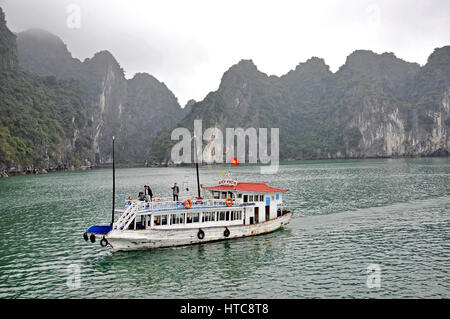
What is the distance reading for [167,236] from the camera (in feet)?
86.3

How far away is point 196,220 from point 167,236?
9.96 feet

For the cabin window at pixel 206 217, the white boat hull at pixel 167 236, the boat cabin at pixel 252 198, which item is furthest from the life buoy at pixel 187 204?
the boat cabin at pixel 252 198

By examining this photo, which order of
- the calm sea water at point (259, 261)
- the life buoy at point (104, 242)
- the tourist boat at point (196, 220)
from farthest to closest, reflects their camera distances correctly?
the tourist boat at point (196, 220), the life buoy at point (104, 242), the calm sea water at point (259, 261)

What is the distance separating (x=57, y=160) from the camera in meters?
179

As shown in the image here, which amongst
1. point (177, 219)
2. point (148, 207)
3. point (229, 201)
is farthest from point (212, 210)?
point (148, 207)

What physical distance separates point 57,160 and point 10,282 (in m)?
176

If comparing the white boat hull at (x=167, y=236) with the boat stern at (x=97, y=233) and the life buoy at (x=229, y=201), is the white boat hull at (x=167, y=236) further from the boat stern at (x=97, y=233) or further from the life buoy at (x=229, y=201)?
the life buoy at (x=229, y=201)

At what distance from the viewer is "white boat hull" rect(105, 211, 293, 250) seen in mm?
25031

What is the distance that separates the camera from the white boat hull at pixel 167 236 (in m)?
25.0

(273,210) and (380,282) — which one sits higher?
(273,210)

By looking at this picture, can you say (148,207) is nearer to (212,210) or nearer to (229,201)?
(212,210)

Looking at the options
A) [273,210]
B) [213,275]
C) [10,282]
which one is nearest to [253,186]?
[273,210]

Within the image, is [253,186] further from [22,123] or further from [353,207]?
[22,123]
